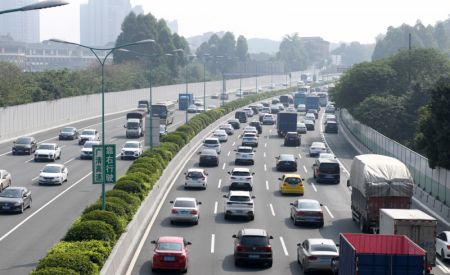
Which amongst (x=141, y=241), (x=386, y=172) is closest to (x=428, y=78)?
(x=386, y=172)

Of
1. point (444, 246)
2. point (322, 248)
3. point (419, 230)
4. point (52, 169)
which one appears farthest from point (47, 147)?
point (419, 230)

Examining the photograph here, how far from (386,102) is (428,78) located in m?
12.9

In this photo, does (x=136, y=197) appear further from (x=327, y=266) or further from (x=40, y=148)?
(x=40, y=148)

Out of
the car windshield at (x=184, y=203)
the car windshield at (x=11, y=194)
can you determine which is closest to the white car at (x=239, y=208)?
the car windshield at (x=184, y=203)

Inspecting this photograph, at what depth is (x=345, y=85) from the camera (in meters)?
111

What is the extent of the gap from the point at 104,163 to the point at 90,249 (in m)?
10.4

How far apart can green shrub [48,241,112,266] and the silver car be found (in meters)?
7.32

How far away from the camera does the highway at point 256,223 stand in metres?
34.3

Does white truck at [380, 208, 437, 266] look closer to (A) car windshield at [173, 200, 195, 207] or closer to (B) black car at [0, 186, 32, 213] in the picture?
(A) car windshield at [173, 200, 195, 207]

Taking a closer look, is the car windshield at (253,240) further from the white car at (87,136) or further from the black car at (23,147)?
the white car at (87,136)

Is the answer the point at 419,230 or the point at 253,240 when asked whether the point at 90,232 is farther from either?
the point at 419,230

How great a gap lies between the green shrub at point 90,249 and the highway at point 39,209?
311 centimetres

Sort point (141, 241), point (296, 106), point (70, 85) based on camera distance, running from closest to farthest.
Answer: point (141, 241) < point (70, 85) < point (296, 106)

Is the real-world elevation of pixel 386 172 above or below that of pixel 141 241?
above
